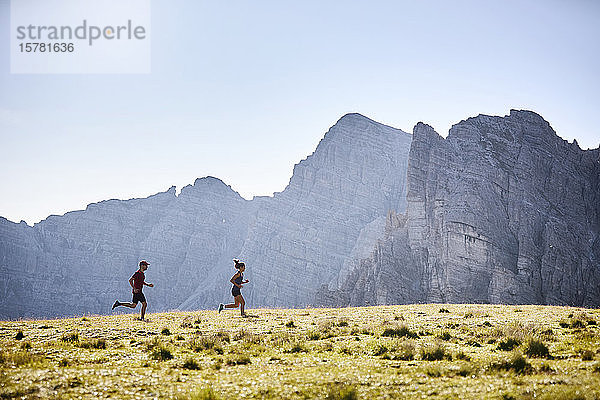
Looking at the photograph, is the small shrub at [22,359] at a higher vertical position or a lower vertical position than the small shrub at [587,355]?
higher

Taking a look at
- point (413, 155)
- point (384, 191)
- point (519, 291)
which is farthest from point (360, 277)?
point (384, 191)

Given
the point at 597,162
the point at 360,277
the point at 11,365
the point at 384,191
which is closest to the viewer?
the point at 11,365

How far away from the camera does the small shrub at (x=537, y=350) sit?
11117 millimetres

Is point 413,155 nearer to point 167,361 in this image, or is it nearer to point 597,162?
point 597,162

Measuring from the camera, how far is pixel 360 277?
11675 centimetres

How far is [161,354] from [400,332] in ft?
26.8

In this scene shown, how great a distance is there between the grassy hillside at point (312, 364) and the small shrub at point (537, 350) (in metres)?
0.03

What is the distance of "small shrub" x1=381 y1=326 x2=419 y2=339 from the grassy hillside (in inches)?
1.4

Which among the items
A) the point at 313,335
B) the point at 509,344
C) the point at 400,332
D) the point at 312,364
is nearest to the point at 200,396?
the point at 312,364

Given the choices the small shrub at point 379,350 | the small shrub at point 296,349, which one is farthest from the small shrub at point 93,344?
the small shrub at point 379,350

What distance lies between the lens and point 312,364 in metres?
10.9

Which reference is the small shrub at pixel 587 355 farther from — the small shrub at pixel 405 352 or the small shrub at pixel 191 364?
the small shrub at pixel 191 364

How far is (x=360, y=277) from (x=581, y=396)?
111 meters

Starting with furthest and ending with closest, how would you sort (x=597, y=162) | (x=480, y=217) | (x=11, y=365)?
(x=597, y=162) → (x=480, y=217) → (x=11, y=365)
